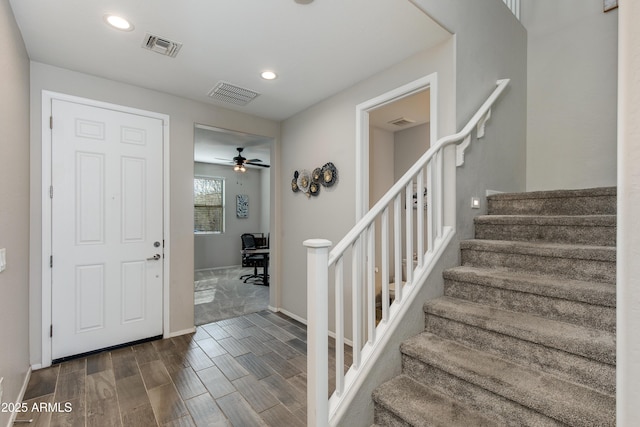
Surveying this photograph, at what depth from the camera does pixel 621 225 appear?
1.72ft

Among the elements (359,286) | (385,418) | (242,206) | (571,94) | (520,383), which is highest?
(571,94)

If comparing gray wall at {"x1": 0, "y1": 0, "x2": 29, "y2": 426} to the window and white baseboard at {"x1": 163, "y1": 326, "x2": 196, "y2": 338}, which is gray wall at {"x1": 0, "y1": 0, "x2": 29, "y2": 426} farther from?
the window

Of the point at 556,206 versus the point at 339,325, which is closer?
the point at 339,325

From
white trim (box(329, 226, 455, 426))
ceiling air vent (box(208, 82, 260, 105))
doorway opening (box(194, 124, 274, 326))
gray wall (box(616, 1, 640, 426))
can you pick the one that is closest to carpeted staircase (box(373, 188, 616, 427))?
white trim (box(329, 226, 455, 426))

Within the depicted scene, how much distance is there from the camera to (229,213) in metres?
7.52

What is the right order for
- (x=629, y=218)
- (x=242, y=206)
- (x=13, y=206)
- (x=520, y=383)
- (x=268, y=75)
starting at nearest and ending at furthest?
1. (x=629, y=218)
2. (x=520, y=383)
3. (x=13, y=206)
4. (x=268, y=75)
5. (x=242, y=206)

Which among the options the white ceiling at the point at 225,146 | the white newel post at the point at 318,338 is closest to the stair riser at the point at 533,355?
the white newel post at the point at 318,338

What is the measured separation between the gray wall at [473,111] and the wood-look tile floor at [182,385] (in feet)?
2.41

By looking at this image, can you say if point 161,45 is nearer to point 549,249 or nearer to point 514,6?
point 549,249

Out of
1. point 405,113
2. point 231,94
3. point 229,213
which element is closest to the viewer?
point 231,94

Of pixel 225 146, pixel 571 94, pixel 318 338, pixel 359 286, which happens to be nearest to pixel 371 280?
pixel 359 286

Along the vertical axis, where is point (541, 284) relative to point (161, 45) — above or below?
below

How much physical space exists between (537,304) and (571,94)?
7.82 feet

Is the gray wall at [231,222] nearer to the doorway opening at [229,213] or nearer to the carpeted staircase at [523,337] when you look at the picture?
the doorway opening at [229,213]
